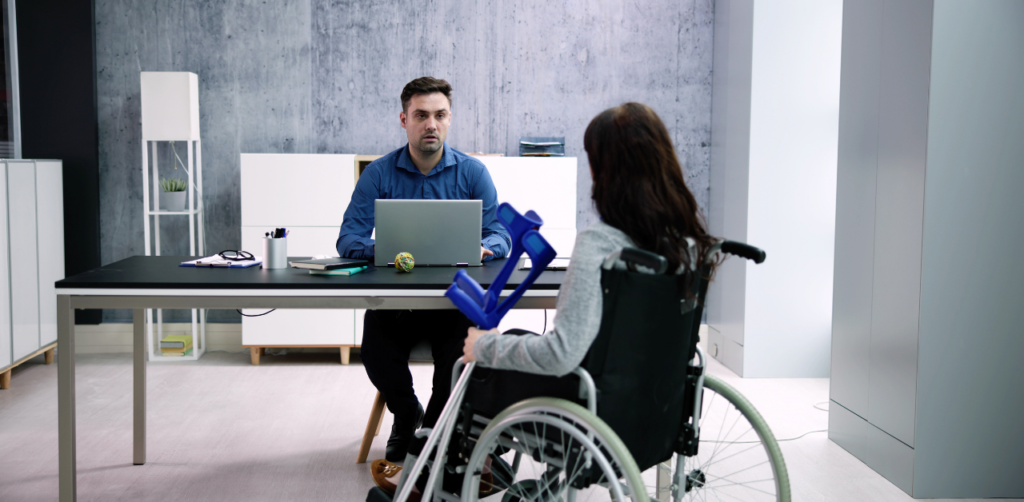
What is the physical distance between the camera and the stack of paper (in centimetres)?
438

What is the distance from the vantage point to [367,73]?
15.2ft

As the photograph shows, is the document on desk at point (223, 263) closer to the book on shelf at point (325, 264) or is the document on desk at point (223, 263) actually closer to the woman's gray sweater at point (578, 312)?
the book on shelf at point (325, 264)

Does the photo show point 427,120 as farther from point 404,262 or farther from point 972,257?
point 972,257

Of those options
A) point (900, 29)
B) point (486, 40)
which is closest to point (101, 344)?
point (486, 40)

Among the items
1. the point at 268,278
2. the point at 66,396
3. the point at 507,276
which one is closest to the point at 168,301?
the point at 268,278

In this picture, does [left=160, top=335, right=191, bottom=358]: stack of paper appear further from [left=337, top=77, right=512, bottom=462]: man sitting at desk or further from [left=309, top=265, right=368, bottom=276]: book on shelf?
[left=309, top=265, right=368, bottom=276]: book on shelf

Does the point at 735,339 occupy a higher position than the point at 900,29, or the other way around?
the point at 900,29

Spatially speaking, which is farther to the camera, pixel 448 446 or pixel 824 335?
pixel 824 335

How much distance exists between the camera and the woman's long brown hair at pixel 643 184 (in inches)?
60.3

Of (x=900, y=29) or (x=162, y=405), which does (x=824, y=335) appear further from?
(x=162, y=405)

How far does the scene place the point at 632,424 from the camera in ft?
5.16

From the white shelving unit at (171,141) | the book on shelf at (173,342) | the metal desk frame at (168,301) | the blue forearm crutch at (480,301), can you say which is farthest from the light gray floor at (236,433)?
the blue forearm crutch at (480,301)

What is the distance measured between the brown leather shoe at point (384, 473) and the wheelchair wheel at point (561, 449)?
2.42 ft

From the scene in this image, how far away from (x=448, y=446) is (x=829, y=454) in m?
1.88
